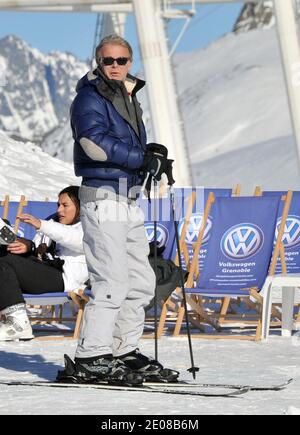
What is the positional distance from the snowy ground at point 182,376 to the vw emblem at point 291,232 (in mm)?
1418

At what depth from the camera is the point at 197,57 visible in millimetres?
115125

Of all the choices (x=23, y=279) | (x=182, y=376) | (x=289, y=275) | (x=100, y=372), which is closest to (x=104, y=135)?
(x=100, y=372)

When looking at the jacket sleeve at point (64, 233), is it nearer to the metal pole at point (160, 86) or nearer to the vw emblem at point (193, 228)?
the vw emblem at point (193, 228)


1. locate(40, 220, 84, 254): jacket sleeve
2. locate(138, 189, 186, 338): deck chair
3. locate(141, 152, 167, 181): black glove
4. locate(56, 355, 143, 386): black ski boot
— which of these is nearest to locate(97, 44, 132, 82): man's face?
locate(141, 152, 167, 181): black glove

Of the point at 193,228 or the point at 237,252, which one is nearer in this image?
the point at 237,252

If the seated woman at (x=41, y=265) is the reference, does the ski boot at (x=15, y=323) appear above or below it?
below

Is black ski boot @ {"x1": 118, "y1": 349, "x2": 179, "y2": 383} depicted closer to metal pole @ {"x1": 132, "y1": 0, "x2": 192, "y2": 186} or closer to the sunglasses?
the sunglasses

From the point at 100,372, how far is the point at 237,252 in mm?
3567

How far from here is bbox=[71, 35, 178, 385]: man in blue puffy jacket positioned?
21.0ft

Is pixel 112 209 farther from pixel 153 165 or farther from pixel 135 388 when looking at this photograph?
pixel 135 388

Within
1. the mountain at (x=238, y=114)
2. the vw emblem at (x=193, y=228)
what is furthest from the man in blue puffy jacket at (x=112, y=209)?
the mountain at (x=238, y=114)

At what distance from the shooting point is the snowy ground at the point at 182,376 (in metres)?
5.77

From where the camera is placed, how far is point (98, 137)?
6355mm

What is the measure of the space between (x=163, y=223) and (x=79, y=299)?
1.62m
